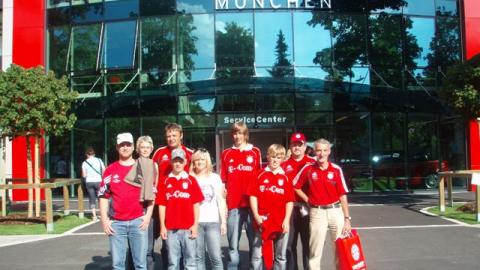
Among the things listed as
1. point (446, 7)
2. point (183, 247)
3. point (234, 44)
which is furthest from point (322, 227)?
point (446, 7)

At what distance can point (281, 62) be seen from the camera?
18.1m

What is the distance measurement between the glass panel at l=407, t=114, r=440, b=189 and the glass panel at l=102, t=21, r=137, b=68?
1062cm

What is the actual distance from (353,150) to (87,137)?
388 inches

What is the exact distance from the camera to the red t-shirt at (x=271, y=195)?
5.82 m

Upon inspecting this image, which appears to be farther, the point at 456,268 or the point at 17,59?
the point at 17,59

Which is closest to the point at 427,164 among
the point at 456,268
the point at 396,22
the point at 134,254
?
the point at 396,22

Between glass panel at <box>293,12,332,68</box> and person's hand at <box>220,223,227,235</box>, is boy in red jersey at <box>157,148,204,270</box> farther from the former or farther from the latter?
glass panel at <box>293,12,332,68</box>

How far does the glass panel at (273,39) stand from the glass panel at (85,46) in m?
6.05

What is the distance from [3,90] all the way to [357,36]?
12.2 meters

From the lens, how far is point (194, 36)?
60.2 ft

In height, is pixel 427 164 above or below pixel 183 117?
below

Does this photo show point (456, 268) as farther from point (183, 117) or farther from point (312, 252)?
point (183, 117)

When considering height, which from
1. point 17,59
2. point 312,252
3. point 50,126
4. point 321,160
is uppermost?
point 17,59

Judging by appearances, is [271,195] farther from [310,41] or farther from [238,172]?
[310,41]
